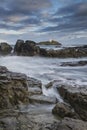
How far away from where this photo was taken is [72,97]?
28.5ft

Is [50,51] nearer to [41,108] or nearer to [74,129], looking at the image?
[41,108]

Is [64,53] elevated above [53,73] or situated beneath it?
elevated above

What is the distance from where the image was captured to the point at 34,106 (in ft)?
27.8

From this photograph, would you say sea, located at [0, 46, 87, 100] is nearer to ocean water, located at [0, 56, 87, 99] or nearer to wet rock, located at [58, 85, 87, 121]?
ocean water, located at [0, 56, 87, 99]

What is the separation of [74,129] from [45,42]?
70.9 m

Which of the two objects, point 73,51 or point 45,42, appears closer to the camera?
point 73,51

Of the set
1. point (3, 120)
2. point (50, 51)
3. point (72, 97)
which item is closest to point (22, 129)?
point (3, 120)

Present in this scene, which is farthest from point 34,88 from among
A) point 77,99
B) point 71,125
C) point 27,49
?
point 27,49

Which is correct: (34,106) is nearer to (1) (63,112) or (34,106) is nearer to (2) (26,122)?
(1) (63,112)

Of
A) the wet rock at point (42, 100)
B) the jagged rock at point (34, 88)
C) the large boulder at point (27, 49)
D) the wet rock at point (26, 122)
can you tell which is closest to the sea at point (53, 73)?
the jagged rock at point (34, 88)

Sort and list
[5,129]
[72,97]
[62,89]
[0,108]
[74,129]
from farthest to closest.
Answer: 1. [62,89]
2. [72,97]
3. [0,108]
4. [5,129]
5. [74,129]

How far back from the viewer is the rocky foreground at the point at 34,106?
648cm

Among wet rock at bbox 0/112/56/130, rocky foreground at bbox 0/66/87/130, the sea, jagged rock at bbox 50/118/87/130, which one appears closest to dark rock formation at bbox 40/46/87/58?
the sea

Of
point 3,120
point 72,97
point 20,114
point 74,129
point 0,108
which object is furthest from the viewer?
point 72,97
